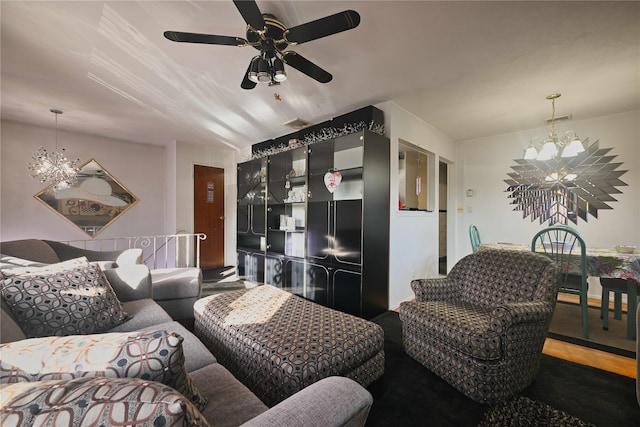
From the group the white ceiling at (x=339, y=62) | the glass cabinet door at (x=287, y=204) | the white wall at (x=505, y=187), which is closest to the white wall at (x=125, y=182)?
the white ceiling at (x=339, y=62)

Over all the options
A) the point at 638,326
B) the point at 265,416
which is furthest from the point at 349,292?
the point at 265,416

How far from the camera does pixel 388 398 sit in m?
1.62

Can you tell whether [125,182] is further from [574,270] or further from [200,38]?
[574,270]

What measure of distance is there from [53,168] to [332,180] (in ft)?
14.1

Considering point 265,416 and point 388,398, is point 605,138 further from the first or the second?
point 265,416

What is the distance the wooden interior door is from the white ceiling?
171 centimetres

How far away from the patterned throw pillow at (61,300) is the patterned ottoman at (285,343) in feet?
2.02

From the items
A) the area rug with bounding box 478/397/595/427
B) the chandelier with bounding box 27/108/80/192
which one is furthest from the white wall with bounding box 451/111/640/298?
the chandelier with bounding box 27/108/80/192

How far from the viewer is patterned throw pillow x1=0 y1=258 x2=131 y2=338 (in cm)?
131

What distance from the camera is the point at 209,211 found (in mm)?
5457

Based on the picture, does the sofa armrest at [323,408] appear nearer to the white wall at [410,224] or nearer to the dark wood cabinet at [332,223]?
the dark wood cabinet at [332,223]

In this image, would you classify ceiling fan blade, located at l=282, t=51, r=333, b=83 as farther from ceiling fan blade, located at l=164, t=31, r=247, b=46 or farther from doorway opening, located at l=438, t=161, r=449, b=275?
doorway opening, located at l=438, t=161, r=449, b=275

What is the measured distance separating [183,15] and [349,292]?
2867 millimetres

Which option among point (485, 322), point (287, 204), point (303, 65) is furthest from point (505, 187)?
point (303, 65)
